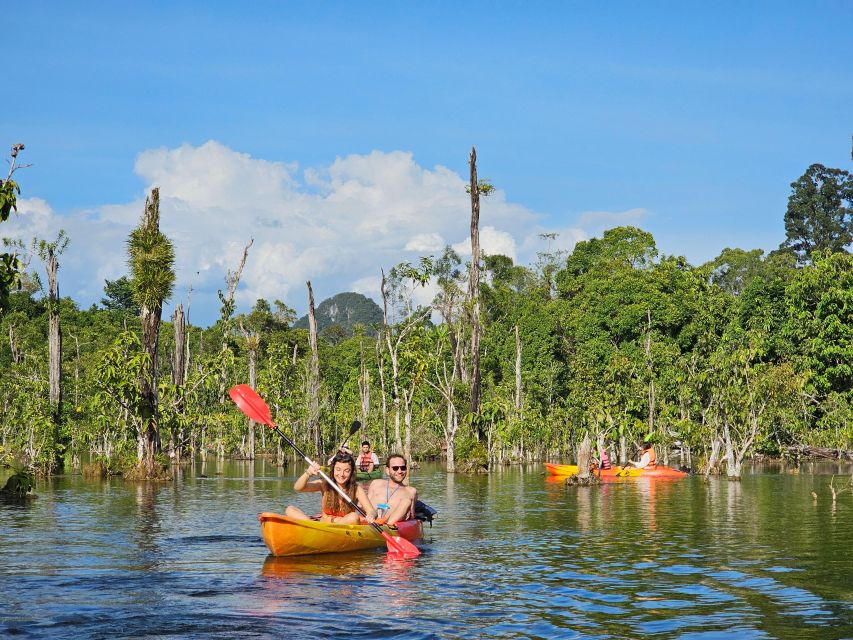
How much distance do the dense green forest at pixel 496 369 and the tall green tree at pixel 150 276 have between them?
66 millimetres

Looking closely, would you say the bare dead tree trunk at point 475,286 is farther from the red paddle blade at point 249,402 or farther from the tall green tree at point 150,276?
the red paddle blade at point 249,402

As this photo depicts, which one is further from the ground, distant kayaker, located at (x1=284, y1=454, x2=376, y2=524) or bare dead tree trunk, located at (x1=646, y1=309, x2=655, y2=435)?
bare dead tree trunk, located at (x1=646, y1=309, x2=655, y2=435)

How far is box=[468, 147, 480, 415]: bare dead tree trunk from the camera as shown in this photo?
44.0 meters

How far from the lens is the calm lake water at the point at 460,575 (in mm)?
10477

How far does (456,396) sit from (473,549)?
37307 mm

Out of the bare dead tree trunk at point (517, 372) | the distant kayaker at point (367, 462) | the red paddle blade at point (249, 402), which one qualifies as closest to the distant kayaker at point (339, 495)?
the red paddle blade at point (249, 402)

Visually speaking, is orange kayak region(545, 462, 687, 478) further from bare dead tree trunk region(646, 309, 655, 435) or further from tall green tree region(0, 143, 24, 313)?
tall green tree region(0, 143, 24, 313)

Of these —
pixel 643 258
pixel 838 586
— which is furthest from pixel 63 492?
pixel 643 258

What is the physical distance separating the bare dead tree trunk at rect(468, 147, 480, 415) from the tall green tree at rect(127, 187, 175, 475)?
14.3 meters

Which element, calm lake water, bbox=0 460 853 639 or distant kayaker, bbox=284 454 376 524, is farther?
distant kayaker, bbox=284 454 376 524

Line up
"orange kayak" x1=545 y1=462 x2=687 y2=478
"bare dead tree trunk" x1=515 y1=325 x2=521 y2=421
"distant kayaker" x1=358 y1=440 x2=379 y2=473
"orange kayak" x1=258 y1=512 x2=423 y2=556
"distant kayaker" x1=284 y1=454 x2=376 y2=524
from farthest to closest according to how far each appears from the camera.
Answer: "bare dead tree trunk" x1=515 y1=325 x2=521 y2=421
"orange kayak" x1=545 y1=462 x2=687 y2=478
"distant kayaker" x1=358 y1=440 x2=379 y2=473
"distant kayaker" x1=284 y1=454 x2=376 y2=524
"orange kayak" x1=258 y1=512 x2=423 y2=556

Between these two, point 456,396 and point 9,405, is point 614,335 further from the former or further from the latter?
point 9,405

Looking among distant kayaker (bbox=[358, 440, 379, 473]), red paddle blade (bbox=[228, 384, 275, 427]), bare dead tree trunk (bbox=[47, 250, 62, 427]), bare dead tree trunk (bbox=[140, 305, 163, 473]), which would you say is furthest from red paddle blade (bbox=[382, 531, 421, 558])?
bare dead tree trunk (bbox=[47, 250, 62, 427])

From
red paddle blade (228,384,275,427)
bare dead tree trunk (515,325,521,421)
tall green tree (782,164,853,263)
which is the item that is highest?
tall green tree (782,164,853,263)
